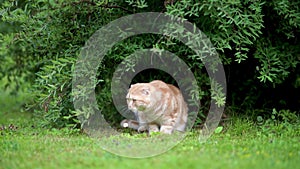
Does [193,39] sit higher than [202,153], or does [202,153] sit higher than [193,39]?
[193,39]

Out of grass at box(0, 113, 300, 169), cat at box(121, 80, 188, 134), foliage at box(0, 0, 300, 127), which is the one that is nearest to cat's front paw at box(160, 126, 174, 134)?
cat at box(121, 80, 188, 134)

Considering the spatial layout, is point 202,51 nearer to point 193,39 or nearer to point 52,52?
point 193,39

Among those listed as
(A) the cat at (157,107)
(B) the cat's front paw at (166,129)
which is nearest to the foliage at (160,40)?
(A) the cat at (157,107)

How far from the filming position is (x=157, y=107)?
787cm

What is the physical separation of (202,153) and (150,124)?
2028mm

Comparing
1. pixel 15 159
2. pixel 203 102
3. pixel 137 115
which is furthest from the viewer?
pixel 203 102

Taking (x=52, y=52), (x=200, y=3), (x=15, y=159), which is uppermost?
(x=200, y=3)

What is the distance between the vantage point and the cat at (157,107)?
25.3ft

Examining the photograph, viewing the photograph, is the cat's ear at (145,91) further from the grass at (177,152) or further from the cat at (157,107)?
the grass at (177,152)

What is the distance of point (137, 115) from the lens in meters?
8.04

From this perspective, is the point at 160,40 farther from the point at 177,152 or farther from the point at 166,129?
the point at 177,152

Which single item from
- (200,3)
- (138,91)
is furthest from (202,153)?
(200,3)

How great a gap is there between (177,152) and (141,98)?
1.55 meters

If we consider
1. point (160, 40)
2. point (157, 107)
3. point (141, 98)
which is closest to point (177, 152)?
point (141, 98)
